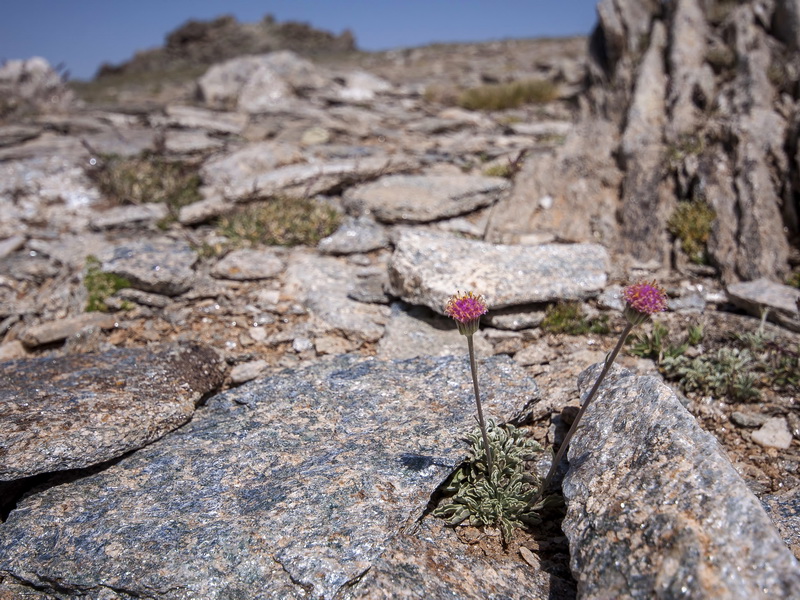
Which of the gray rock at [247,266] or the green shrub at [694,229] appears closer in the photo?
the gray rock at [247,266]

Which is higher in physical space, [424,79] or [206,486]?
[424,79]

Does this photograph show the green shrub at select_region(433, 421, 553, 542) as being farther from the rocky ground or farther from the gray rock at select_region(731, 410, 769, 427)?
the gray rock at select_region(731, 410, 769, 427)

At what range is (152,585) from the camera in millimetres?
3094

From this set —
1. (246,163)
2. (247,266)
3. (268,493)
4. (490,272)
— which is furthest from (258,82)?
(268,493)

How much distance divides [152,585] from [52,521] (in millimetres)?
956

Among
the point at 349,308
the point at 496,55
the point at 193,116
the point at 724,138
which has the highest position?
the point at 496,55

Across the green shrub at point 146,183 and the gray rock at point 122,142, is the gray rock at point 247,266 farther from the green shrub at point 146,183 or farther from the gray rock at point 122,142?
the gray rock at point 122,142

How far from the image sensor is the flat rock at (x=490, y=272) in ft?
18.0

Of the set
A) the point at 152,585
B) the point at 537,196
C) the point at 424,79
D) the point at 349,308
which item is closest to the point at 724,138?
the point at 537,196

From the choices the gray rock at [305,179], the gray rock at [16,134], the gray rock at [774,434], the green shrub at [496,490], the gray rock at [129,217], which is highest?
the gray rock at [16,134]

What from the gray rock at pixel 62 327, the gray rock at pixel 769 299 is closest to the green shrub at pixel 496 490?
the gray rock at pixel 769 299

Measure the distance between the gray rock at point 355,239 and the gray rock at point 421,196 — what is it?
342 millimetres

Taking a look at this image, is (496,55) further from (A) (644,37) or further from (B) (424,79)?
(A) (644,37)

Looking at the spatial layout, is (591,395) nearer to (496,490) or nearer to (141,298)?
(496,490)
